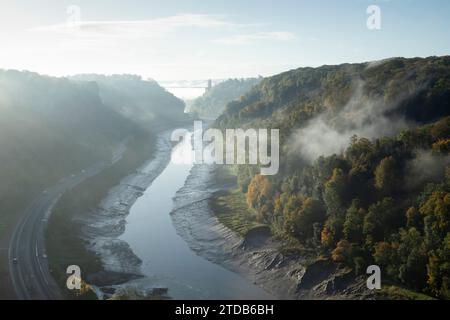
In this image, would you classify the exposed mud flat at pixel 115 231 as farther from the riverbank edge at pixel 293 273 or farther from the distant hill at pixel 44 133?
the riverbank edge at pixel 293 273

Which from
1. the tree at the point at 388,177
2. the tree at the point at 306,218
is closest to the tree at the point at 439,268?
the tree at the point at 388,177

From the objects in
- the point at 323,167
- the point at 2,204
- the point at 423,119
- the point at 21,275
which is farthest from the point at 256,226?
the point at 2,204

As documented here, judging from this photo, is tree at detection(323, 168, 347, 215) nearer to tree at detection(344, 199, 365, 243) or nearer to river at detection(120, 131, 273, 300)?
tree at detection(344, 199, 365, 243)

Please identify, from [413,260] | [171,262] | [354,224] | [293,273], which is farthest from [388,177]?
[171,262]

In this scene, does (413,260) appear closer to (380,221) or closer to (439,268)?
(439,268)

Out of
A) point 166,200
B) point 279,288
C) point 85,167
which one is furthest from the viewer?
point 85,167
